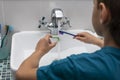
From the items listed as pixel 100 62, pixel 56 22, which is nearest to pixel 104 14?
pixel 100 62

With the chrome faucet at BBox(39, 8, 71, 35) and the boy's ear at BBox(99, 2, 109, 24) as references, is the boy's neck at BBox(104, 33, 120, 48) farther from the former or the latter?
the chrome faucet at BBox(39, 8, 71, 35)

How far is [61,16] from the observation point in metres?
1.26

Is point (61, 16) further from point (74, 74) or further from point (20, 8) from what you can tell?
point (74, 74)

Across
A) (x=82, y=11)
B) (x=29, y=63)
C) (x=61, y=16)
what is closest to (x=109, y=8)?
(x=29, y=63)

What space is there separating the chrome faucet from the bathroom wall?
47 mm

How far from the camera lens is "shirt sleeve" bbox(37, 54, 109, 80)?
0.73 meters

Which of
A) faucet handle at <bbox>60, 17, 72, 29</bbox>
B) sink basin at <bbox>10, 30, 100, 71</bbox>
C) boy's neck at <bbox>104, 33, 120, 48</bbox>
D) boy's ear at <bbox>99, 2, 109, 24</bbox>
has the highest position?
boy's ear at <bbox>99, 2, 109, 24</bbox>

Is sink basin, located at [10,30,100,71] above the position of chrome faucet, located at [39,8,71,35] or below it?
below

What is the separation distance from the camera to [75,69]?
0.74 meters

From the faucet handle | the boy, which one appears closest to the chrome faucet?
the faucet handle

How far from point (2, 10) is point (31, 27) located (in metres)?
0.18

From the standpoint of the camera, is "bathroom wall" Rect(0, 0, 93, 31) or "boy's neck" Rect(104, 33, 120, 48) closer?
"boy's neck" Rect(104, 33, 120, 48)

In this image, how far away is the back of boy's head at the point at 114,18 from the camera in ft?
2.32

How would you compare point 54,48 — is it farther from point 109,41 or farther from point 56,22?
point 109,41
